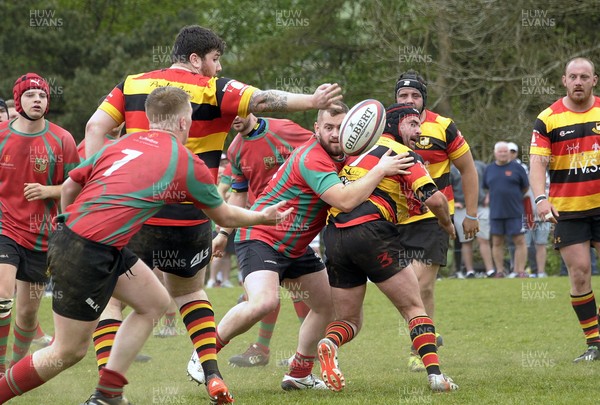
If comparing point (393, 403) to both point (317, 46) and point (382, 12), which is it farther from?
point (317, 46)

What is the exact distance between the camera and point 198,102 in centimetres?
672

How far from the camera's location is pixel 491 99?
24.1 meters

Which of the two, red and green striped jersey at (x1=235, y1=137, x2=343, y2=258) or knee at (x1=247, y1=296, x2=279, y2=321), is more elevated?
red and green striped jersey at (x1=235, y1=137, x2=343, y2=258)

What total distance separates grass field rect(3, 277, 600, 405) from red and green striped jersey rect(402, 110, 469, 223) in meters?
1.48

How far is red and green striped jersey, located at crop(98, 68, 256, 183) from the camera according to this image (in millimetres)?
6688

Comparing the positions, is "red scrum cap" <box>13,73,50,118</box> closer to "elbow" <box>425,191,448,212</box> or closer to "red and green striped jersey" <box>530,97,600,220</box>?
"elbow" <box>425,191,448,212</box>

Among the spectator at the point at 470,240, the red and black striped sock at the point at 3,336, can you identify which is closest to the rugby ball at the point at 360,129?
the red and black striped sock at the point at 3,336

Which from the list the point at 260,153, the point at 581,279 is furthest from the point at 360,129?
the point at 581,279

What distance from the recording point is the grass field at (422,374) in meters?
6.72

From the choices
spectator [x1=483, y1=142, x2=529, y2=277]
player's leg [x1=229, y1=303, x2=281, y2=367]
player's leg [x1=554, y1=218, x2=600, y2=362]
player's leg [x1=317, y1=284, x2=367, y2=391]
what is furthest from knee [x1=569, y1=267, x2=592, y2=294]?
spectator [x1=483, y1=142, x2=529, y2=277]

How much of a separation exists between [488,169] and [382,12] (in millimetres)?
9778

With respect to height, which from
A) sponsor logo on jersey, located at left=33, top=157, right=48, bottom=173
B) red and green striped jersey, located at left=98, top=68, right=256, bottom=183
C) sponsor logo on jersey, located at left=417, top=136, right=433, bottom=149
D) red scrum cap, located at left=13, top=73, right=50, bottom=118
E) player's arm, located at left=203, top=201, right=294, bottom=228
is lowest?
sponsor logo on jersey, located at left=417, top=136, right=433, bottom=149

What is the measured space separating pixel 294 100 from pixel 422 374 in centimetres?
277

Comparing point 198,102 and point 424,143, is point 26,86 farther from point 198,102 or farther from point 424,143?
point 424,143
